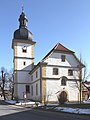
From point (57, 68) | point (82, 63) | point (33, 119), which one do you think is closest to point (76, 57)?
point (82, 63)

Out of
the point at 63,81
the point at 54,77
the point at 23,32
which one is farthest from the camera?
the point at 23,32

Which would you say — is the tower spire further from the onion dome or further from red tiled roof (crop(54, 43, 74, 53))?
red tiled roof (crop(54, 43, 74, 53))

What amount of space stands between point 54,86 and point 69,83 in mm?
3262

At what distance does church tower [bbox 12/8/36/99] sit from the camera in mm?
53562

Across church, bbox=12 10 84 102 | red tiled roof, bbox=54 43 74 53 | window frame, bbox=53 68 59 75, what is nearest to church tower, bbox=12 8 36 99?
church, bbox=12 10 84 102

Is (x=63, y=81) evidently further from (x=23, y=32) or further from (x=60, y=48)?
(x=23, y=32)

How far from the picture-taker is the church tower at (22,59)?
176 feet

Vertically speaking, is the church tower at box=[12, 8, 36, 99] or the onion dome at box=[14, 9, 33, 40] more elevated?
the onion dome at box=[14, 9, 33, 40]

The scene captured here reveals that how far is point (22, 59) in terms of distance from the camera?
5438 cm

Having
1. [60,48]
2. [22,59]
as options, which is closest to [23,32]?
[22,59]

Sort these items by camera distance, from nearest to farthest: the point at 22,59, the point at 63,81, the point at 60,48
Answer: the point at 63,81, the point at 60,48, the point at 22,59

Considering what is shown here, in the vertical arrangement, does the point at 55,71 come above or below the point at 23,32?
below

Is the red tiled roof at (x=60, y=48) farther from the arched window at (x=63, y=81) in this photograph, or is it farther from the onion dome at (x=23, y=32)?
the onion dome at (x=23, y=32)

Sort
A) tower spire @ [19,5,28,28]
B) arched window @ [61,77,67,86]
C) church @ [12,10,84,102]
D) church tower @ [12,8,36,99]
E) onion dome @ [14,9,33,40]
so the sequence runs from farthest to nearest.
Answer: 1. tower spire @ [19,5,28,28]
2. onion dome @ [14,9,33,40]
3. church tower @ [12,8,36,99]
4. arched window @ [61,77,67,86]
5. church @ [12,10,84,102]
